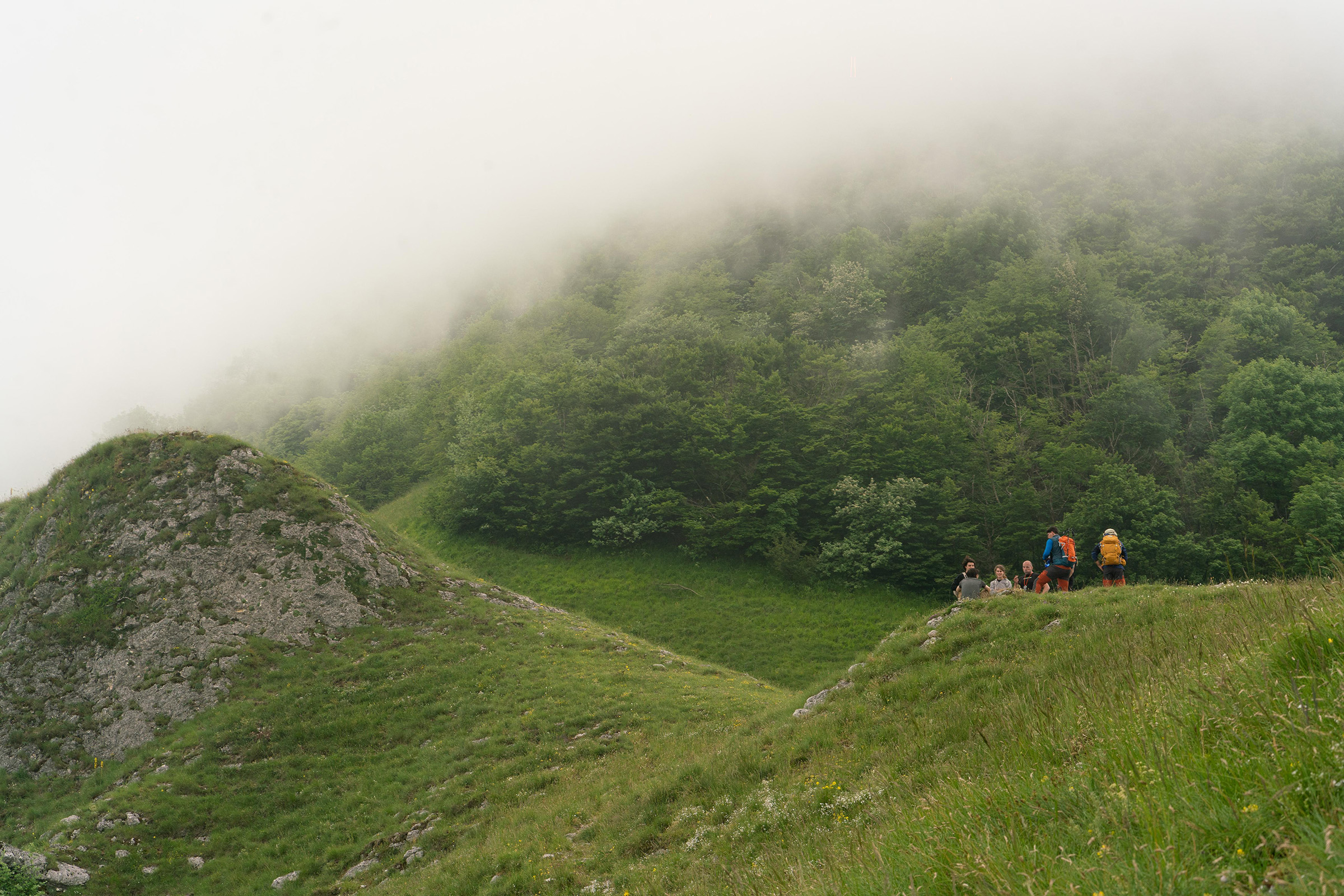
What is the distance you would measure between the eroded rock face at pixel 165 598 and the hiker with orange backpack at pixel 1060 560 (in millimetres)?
25691

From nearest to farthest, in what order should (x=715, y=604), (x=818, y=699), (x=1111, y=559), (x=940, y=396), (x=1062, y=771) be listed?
(x=1062, y=771) → (x=818, y=699) → (x=1111, y=559) → (x=715, y=604) → (x=940, y=396)

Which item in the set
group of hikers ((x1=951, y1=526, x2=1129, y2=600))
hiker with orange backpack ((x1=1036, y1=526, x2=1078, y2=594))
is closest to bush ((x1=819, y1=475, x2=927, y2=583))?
group of hikers ((x1=951, y1=526, x2=1129, y2=600))

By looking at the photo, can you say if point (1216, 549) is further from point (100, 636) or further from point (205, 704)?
point (100, 636)

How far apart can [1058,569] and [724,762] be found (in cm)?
1057

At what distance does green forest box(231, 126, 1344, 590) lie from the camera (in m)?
46.7

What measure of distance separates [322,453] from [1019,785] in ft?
330

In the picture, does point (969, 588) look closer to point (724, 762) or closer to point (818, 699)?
point (818, 699)

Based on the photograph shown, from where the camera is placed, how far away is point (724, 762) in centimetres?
1200

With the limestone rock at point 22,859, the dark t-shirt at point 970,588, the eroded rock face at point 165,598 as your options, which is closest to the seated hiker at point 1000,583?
the dark t-shirt at point 970,588

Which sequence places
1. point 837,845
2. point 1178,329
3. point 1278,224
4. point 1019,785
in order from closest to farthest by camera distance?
point 1019,785 < point 837,845 < point 1178,329 < point 1278,224

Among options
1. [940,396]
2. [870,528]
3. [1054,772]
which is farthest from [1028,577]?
[940,396]

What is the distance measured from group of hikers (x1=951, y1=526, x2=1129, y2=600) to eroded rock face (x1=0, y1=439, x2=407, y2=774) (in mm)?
23704

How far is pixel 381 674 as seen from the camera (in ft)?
76.3

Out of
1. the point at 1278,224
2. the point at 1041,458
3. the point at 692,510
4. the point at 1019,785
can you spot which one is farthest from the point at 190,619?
the point at 1278,224
